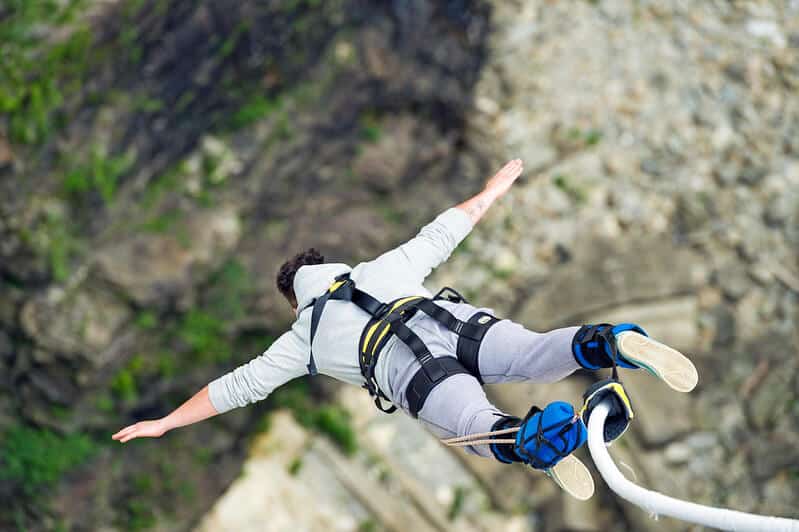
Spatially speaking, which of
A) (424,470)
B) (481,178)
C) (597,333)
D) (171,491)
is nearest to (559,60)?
(481,178)

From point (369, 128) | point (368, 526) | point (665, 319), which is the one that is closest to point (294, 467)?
point (368, 526)

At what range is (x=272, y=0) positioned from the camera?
8891 millimetres

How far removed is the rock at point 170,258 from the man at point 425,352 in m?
4.32

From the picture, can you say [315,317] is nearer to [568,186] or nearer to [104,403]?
[104,403]

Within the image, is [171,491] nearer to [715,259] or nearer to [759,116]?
[715,259]

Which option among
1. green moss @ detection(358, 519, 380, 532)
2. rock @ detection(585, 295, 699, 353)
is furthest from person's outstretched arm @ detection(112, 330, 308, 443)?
rock @ detection(585, 295, 699, 353)

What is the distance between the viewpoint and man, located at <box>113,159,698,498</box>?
3.93 metres

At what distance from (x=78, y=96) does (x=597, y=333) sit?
18.5 ft

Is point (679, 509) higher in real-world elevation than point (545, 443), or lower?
higher

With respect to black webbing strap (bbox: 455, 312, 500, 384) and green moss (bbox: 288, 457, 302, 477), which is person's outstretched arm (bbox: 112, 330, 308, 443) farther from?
green moss (bbox: 288, 457, 302, 477)

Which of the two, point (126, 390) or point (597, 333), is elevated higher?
point (597, 333)

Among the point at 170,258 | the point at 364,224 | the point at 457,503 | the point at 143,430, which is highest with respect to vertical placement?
the point at 143,430

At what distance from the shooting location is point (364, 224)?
10.6 m

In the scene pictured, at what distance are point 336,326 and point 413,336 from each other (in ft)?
1.40
